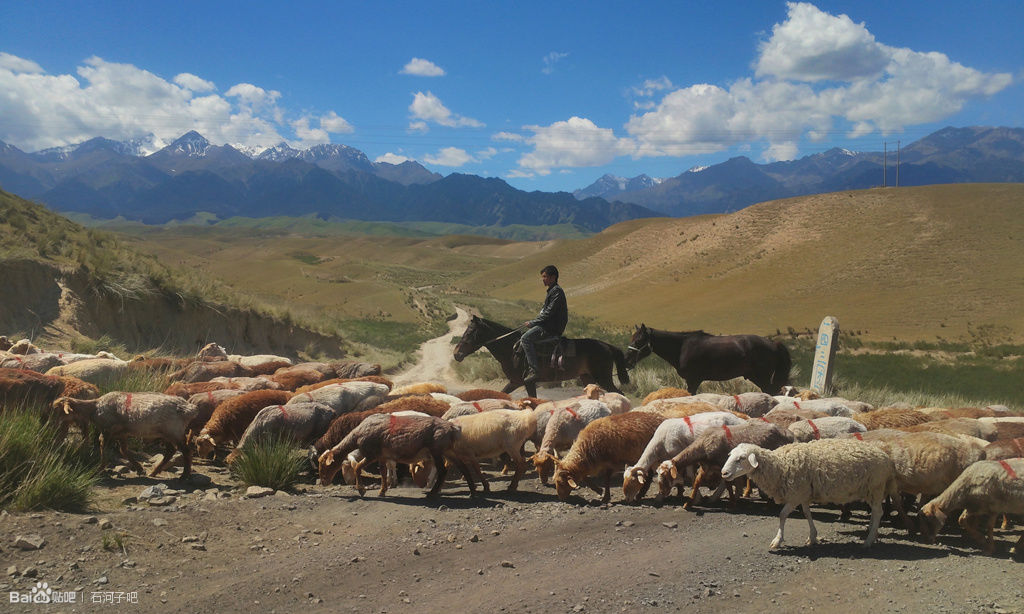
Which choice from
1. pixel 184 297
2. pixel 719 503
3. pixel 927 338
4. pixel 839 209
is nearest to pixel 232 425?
pixel 719 503

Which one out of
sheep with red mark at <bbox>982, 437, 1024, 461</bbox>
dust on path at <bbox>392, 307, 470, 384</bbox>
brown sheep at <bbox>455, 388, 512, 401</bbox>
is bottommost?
dust on path at <bbox>392, 307, 470, 384</bbox>

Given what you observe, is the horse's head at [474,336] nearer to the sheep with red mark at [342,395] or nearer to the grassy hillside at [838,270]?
the sheep with red mark at [342,395]

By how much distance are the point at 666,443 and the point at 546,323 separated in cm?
→ 566

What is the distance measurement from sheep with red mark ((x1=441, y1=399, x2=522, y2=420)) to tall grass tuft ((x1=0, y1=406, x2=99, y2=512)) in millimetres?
4736

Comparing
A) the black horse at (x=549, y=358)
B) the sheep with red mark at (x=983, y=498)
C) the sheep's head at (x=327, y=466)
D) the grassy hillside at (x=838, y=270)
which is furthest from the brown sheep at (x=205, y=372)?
the grassy hillside at (x=838, y=270)

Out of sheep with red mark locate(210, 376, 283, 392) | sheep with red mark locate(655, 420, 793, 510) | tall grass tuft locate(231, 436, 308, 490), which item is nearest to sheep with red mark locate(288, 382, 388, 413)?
tall grass tuft locate(231, 436, 308, 490)

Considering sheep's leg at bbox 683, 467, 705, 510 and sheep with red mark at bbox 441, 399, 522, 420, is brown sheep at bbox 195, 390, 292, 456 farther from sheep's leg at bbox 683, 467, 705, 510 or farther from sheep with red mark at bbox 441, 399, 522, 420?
sheep's leg at bbox 683, 467, 705, 510

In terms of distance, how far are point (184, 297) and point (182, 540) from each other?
1989 cm

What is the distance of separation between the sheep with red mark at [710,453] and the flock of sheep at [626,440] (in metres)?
0.02

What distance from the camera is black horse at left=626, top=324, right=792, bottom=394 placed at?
15297mm

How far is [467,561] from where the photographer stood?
5.97m

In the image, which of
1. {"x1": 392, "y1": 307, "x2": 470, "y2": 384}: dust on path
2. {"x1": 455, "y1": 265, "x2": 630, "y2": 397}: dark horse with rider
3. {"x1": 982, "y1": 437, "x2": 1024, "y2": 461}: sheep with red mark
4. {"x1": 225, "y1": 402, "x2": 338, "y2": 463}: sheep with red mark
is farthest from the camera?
{"x1": 392, "y1": 307, "x2": 470, "y2": 384}: dust on path

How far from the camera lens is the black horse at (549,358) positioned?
13766mm

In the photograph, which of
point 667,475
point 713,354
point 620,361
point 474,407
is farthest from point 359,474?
point 713,354
